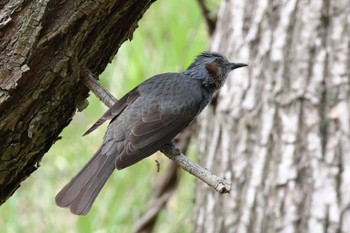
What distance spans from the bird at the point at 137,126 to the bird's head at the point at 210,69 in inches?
7.0

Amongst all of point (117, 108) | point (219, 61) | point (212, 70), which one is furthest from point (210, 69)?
point (117, 108)

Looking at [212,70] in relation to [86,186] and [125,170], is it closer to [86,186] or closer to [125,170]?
[86,186]

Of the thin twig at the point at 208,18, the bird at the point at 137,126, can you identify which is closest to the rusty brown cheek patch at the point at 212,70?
the bird at the point at 137,126

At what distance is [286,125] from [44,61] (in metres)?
2.51

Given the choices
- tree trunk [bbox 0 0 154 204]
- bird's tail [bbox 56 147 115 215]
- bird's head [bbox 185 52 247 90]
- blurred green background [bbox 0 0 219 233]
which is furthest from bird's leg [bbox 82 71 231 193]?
blurred green background [bbox 0 0 219 233]

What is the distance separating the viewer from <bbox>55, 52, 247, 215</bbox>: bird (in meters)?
2.85

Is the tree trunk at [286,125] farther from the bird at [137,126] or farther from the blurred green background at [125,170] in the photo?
the bird at [137,126]

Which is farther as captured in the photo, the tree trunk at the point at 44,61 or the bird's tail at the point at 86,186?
the bird's tail at the point at 86,186

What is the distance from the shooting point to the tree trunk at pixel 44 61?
2166 millimetres

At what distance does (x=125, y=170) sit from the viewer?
5.55 m

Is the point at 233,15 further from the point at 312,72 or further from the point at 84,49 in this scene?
the point at 84,49

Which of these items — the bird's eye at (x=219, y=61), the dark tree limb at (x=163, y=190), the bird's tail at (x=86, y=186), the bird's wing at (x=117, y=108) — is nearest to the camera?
the bird's tail at (x=86, y=186)

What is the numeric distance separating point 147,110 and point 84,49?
2.40 feet

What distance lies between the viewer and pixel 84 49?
235 centimetres
